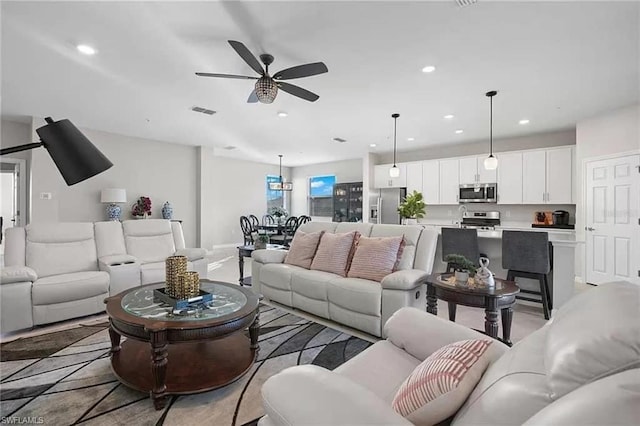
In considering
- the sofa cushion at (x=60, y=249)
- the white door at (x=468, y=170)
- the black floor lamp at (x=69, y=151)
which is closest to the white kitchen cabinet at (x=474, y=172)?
the white door at (x=468, y=170)

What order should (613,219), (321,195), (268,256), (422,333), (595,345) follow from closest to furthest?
(595,345), (422,333), (268,256), (613,219), (321,195)

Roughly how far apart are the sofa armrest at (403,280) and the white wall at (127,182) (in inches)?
221

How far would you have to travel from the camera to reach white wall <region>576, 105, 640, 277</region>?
450 centimetres

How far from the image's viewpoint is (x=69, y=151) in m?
1.04

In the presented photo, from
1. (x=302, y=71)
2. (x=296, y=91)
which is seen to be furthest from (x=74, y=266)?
(x=302, y=71)

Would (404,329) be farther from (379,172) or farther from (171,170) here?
(171,170)

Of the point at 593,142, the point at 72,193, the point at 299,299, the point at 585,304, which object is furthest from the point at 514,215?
the point at 72,193

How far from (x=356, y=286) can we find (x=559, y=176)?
16.6 feet

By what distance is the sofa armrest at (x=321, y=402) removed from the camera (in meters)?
0.83

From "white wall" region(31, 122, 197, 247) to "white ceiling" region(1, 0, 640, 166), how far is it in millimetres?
1044

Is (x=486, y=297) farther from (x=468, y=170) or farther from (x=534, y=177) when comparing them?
(x=468, y=170)

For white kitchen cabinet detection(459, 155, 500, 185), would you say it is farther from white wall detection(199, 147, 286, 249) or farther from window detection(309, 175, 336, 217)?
white wall detection(199, 147, 286, 249)

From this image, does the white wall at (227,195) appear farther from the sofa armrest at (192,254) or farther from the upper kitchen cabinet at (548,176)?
the upper kitchen cabinet at (548,176)

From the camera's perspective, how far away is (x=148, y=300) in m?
2.31
